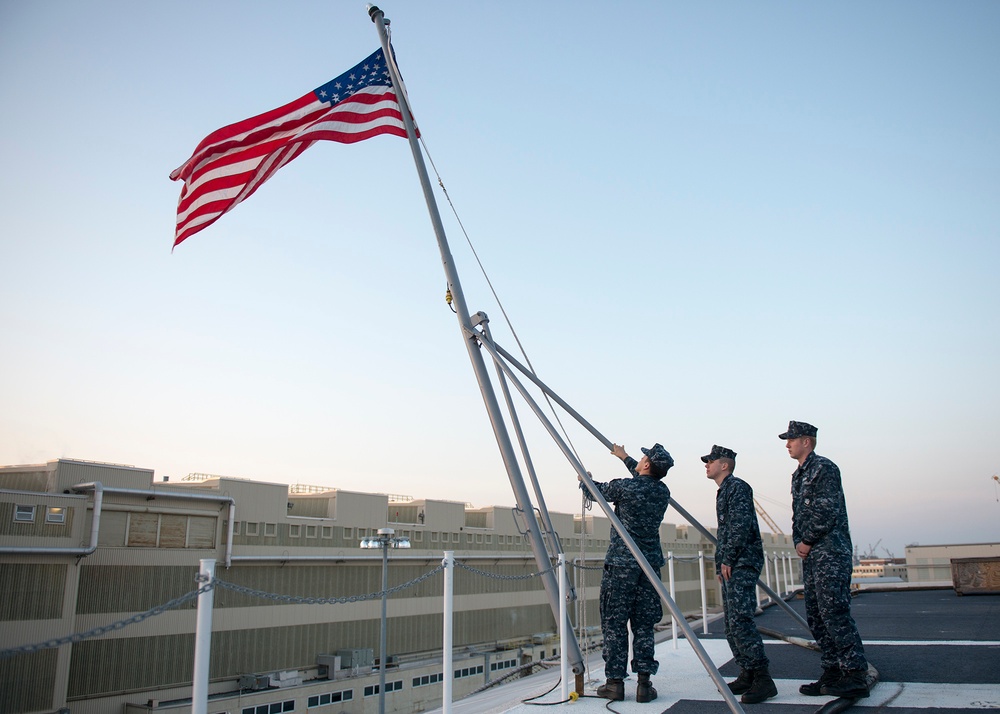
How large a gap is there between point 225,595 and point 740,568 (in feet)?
92.8

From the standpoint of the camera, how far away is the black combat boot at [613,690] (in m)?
4.89

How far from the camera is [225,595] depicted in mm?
28859

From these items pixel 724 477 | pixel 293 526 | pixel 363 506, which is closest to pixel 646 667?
pixel 724 477

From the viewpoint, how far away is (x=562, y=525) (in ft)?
168

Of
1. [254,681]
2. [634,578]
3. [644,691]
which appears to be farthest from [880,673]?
[254,681]

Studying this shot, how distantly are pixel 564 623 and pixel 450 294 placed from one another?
279 centimetres

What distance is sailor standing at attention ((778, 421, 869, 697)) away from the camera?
4.50 metres

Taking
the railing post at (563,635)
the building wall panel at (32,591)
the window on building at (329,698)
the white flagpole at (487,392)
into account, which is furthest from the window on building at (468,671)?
the railing post at (563,635)

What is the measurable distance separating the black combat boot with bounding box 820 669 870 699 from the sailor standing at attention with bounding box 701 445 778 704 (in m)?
0.44

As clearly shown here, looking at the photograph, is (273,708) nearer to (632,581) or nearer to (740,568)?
(632,581)

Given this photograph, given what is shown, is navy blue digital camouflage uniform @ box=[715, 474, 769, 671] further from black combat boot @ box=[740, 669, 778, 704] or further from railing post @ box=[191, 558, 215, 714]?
railing post @ box=[191, 558, 215, 714]

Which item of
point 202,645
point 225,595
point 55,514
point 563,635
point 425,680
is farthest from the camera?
point 425,680

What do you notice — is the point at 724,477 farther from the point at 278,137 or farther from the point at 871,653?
the point at 278,137

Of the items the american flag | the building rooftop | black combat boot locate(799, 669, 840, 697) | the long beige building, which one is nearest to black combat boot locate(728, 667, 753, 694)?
the building rooftop
